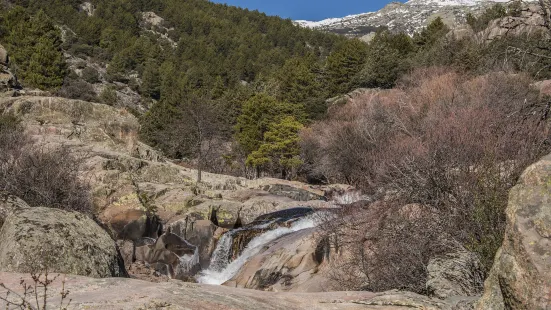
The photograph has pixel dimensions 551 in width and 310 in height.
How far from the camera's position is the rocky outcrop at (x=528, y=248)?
3701 millimetres

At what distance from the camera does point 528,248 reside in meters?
3.83

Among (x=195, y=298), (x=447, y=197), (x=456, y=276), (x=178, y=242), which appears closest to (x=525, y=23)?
(x=456, y=276)

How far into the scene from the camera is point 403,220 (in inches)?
406

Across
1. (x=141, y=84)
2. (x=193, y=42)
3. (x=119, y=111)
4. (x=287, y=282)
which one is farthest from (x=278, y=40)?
(x=287, y=282)

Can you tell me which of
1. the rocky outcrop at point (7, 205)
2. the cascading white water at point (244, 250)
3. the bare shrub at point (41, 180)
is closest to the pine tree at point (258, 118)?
the cascading white water at point (244, 250)

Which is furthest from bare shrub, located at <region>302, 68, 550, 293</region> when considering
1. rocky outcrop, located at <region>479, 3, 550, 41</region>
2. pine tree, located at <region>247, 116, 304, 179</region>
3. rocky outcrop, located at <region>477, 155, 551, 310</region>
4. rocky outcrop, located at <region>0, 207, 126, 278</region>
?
pine tree, located at <region>247, 116, 304, 179</region>

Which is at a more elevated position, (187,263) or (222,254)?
(222,254)

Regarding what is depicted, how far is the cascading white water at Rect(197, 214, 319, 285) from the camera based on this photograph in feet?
60.7

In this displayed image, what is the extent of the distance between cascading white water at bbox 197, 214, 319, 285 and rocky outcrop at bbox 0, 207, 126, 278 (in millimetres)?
9500

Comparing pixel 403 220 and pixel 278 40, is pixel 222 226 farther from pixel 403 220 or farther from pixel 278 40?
pixel 278 40

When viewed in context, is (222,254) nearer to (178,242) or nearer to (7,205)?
(178,242)

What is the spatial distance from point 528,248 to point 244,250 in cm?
1651

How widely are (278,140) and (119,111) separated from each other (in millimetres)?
16117

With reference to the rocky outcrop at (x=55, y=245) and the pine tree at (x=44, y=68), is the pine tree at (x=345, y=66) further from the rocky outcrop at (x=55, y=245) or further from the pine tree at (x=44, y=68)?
the rocky outcrop at (x=55, y=245)
